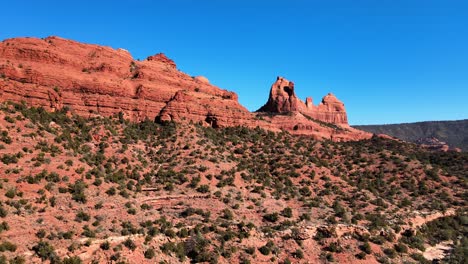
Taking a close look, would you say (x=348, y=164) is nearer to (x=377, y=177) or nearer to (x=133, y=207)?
(x=377, y=177)

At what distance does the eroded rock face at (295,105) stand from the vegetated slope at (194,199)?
3692cm

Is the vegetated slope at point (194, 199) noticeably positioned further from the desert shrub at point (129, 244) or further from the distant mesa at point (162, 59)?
the distant mesa at point (162, 59)

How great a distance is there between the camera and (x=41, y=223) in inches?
860

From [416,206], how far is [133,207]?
36.4m

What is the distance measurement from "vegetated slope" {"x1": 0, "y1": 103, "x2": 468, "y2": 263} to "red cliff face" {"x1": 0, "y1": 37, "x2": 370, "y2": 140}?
223 cm

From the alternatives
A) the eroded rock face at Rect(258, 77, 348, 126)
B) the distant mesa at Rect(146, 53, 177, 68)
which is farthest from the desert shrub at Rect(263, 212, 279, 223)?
the eroded rock face at Rect(258, 77, 348, 126)

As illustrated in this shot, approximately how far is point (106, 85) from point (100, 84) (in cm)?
83

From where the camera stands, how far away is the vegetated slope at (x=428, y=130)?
167 meters

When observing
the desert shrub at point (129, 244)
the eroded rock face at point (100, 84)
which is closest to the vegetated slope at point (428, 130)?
the eroded rock face at point (100, 84)

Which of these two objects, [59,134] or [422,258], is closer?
[422,258]

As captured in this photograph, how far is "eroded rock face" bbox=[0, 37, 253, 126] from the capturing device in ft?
128

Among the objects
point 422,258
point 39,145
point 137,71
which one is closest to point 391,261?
point 422,258

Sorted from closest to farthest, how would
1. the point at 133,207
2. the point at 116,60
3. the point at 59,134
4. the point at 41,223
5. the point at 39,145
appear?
1. the point at 41,223
2. the point at 133,207
3. the point at 39,145
4. the point at 59,134
5. the point at 116,60

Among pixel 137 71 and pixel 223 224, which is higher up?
pixel 137 71
